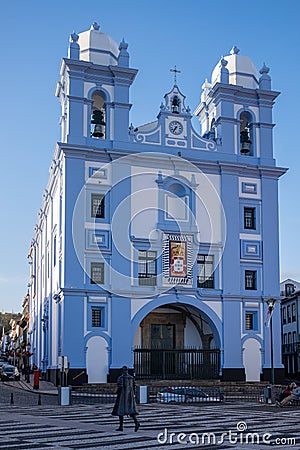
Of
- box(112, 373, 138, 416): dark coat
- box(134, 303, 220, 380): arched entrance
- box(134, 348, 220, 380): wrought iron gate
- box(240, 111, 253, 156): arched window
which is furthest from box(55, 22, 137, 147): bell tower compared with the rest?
box(112, 373, 138, 416): dark coat

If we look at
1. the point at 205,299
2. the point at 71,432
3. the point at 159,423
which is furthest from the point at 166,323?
the point at 71,432

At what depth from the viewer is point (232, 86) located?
154 feet

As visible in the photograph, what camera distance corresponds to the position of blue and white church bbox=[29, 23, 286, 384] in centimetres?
4222

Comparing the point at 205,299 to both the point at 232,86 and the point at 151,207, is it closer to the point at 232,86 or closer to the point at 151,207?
the point at 151,207

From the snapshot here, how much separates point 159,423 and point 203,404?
9963mm

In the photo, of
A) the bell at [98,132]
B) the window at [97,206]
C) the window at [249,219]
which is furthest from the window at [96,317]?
the window at [249,219]

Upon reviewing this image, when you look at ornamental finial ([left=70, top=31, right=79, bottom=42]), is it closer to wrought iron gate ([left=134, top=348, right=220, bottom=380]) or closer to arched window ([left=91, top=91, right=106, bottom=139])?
arched window ([left=91, top=91, right=106, bottom=139])

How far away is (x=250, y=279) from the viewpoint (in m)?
45.7

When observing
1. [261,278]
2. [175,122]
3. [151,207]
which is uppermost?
[175,122]

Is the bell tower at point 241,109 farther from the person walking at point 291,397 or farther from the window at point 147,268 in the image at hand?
the person walking at point 291,397

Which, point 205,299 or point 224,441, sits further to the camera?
point 205,299

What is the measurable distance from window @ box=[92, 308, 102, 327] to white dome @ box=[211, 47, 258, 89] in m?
17.4

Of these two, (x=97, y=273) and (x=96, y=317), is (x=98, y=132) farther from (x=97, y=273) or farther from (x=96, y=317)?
(x=96, y=317)

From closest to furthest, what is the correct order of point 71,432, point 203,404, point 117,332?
point 71,432 < point 203,404 < point 117,332
